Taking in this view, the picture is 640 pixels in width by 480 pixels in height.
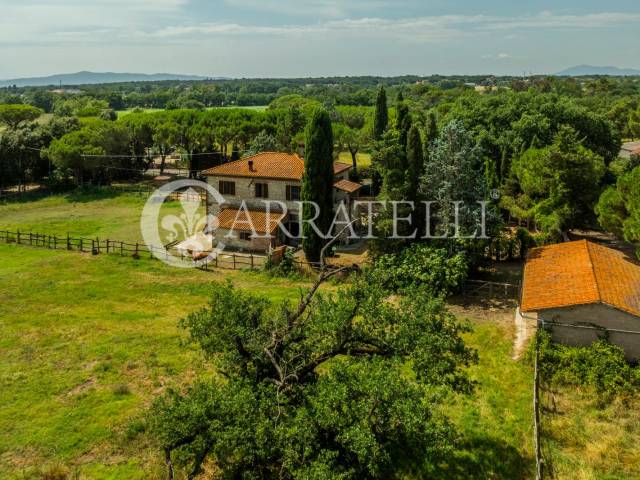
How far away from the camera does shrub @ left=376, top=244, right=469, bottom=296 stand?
83.0 ft

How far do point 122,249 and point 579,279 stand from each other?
27536mm

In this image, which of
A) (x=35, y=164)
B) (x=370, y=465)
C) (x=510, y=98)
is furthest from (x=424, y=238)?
(x=35, y=164)

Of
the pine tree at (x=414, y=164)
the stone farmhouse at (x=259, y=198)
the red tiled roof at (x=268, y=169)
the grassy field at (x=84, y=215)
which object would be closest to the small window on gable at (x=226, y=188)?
the stone farmhouse at (x=259, y=198)

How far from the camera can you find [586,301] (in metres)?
18.5

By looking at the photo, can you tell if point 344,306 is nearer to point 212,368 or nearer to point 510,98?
point 212,368

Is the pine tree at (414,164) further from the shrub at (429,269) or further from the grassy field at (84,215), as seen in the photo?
the grassy field at (84,215)

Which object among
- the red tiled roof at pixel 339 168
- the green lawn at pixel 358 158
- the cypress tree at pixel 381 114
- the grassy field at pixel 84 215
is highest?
the cypress tree at pixel 381 114

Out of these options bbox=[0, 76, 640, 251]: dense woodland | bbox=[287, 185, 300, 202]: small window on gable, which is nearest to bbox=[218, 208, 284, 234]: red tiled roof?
bbox=[287, 185, 300, 202]: small window on gable

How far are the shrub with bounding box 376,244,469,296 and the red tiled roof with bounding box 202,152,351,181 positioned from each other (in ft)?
36.3

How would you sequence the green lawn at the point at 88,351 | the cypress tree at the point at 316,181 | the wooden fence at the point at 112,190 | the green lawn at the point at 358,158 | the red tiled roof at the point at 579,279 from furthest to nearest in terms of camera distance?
the green lawn at the point at 358,158
the wooden fence at the point at 112,190
the cypress tree at the point at 316,181
the red tiled roof at the point at 579,279
the green lawn at the point at 88,351

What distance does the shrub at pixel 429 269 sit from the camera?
25297 millimetres

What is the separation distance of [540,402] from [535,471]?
376 cm

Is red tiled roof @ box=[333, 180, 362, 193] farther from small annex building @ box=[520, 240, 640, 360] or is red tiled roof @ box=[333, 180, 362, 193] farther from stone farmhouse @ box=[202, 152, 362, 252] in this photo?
small annex building @ box=[520, 240, 640, 360]

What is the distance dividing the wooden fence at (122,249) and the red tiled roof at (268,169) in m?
5.91
